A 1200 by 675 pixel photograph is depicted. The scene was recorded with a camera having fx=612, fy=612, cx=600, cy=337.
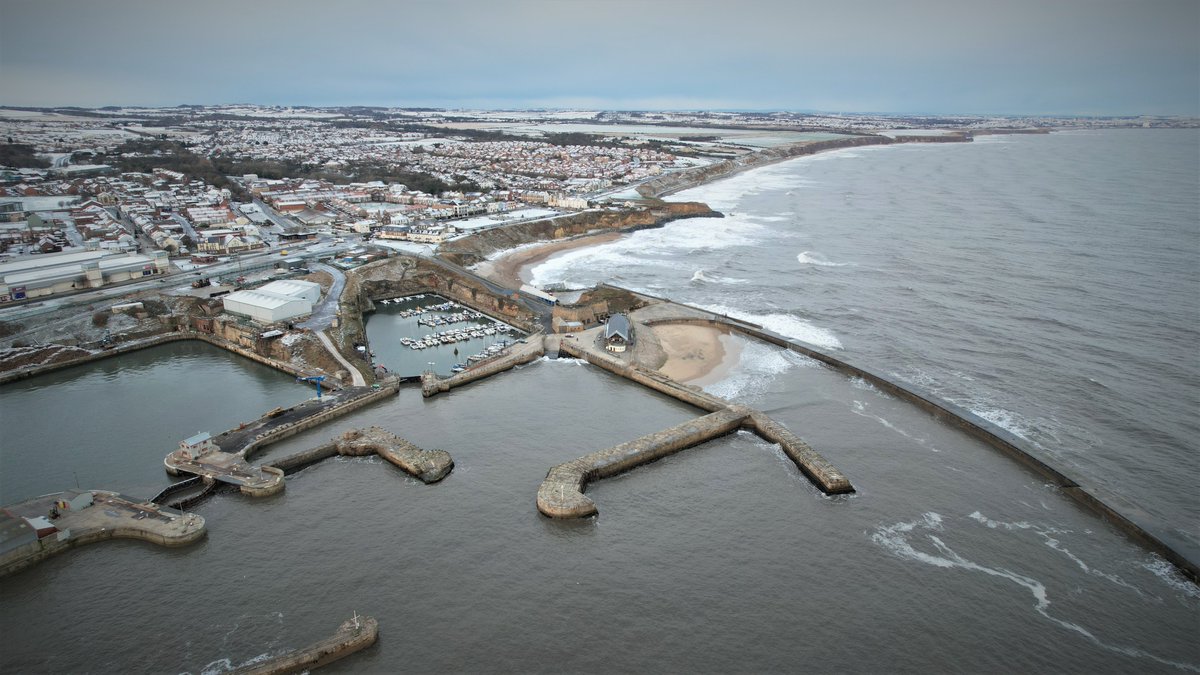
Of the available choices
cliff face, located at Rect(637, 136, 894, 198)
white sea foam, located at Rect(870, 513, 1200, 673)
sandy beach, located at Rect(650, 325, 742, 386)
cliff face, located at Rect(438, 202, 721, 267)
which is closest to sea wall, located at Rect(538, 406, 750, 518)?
sandy beach, located at Rect(650, 325, 742, 386)

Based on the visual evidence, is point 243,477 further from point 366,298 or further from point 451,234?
point 451,234

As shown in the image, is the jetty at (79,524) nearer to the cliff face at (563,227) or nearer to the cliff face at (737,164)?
the cliff face at (563,227)

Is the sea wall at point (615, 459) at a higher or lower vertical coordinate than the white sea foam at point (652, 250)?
lower

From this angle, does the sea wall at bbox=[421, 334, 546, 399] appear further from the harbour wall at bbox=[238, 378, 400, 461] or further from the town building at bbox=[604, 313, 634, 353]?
the town building at bbox=[604, 313, 634, 353]

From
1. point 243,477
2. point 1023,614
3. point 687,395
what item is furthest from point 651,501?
point 243,477

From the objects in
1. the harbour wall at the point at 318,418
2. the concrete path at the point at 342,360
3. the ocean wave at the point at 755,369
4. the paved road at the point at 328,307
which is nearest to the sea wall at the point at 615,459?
the ocean wave at the point at 755,369
